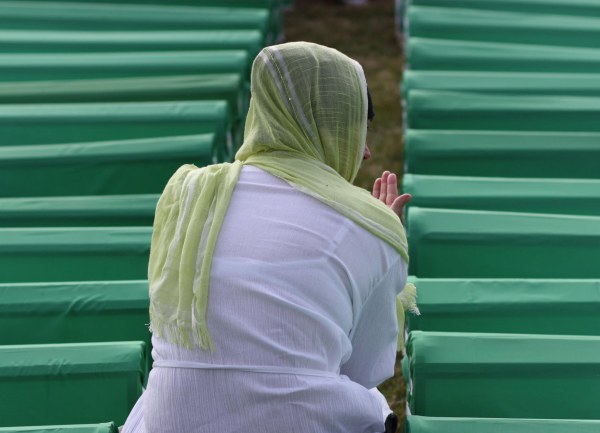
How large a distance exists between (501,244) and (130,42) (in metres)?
2.07

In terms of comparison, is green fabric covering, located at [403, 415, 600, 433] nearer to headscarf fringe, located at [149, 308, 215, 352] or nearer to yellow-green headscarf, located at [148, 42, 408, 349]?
yellow-green headscarf, located at [148, 42, 408, 349]

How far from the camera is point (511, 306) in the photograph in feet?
7.96

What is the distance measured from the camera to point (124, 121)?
3.33 m

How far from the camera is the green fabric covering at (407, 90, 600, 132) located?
3.39m

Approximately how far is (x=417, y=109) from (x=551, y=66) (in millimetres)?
810

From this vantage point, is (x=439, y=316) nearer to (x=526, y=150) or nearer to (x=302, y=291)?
(x=302, y=291)

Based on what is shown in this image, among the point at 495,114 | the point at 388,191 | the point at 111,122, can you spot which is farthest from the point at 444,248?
the point at 111,122

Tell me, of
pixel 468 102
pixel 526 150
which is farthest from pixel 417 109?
pixel 526 150

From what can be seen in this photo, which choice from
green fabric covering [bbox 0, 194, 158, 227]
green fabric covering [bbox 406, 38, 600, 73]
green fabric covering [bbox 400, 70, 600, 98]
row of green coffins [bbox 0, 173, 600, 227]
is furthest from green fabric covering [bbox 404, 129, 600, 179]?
green fabric covering [bbox 0, 194, 158, 227]

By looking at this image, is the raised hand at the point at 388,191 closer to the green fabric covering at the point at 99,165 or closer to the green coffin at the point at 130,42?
the green fabric covering at the point at 99,165

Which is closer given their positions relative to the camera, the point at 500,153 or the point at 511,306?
the point at 511,306

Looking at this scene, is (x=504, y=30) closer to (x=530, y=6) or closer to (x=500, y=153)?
(x=530, y=6)

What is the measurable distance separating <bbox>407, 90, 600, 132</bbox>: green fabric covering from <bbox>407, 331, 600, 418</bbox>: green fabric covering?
131cm

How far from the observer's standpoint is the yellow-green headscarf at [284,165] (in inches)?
74.6
